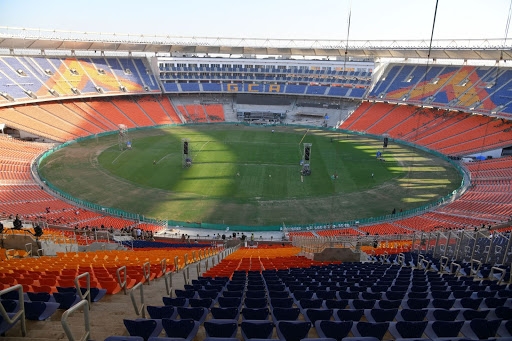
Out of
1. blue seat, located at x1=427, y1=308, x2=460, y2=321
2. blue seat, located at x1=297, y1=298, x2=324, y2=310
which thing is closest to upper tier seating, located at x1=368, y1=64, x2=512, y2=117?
blue seat, located at x1=427, y1=308, x2=460, y2=321

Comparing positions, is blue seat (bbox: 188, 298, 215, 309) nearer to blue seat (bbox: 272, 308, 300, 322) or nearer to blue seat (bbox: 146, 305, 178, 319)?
blue seat (bbox: 146, 305, 178, 319)

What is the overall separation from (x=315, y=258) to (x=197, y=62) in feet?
232

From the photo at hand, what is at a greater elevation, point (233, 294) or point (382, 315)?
point (382, 315)

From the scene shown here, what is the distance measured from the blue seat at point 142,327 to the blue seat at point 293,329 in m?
1.80

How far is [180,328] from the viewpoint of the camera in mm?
5066

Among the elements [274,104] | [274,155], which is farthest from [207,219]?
[274,104]

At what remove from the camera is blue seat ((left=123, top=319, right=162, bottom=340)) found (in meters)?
4.92

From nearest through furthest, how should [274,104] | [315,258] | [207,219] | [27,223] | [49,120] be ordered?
[315,258], [27,223], [207,219], [49,120], [274,104]

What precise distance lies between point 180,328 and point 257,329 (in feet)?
3.65

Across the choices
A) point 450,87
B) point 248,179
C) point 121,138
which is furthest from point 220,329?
point 450,87

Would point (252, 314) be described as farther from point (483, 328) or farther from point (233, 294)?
point (483, 328)

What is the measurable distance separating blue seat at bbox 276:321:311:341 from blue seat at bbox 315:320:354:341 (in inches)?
10.1

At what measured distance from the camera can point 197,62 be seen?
8000cm

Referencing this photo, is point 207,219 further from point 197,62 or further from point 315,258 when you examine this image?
point 197,62
